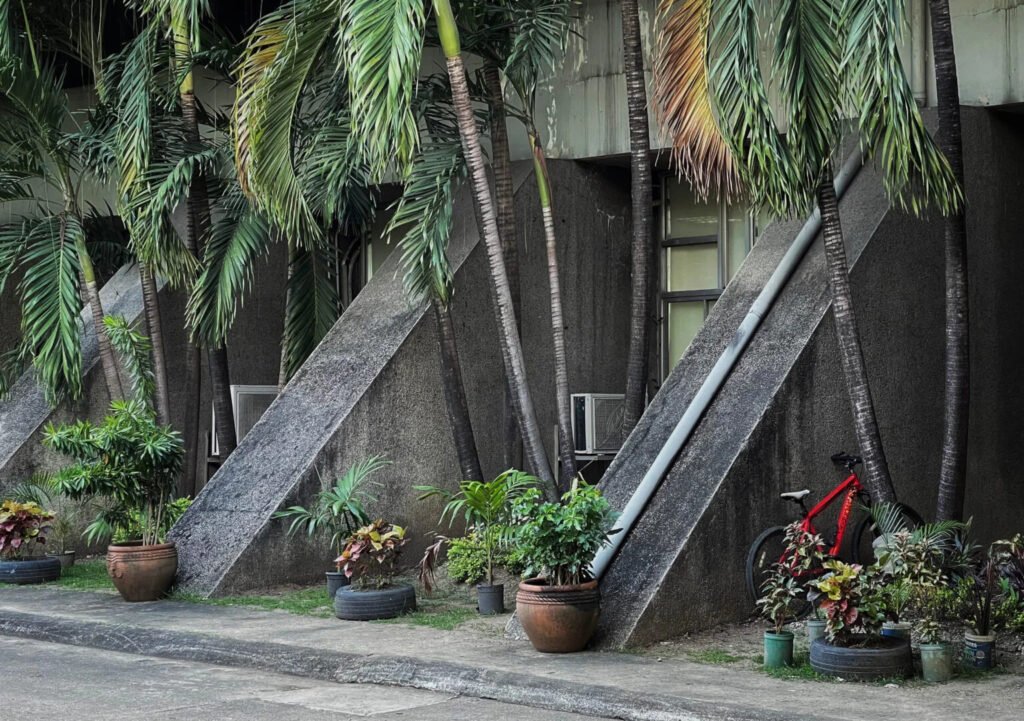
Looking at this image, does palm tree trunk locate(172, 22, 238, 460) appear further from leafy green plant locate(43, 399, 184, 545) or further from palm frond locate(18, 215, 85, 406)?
leafy green plant locate(43, 399, 184, 545)

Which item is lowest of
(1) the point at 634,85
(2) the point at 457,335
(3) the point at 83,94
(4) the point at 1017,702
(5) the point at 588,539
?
(4) the point at 1017,702

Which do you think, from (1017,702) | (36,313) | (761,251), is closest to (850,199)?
(761,251)

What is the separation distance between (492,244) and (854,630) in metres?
3.95

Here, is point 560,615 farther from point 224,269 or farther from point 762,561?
point 224,269

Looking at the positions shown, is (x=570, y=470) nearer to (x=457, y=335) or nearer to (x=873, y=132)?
(x=457, y=335)

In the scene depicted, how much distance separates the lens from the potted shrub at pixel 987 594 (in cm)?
820

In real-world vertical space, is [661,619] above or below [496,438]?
below

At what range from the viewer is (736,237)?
1345cm

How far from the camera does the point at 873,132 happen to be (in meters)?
8.41

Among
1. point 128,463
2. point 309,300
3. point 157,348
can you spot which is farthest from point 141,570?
point 309,300

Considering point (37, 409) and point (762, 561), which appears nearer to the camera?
point (762, 561)

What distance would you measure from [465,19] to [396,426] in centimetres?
346

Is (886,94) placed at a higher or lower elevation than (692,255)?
lower

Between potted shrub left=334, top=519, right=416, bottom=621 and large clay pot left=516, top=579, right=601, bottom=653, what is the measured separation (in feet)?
6.03
